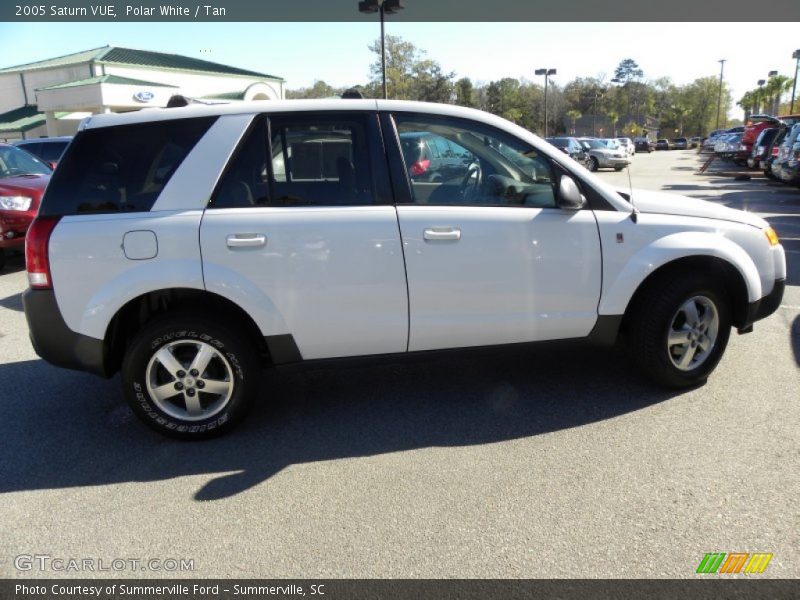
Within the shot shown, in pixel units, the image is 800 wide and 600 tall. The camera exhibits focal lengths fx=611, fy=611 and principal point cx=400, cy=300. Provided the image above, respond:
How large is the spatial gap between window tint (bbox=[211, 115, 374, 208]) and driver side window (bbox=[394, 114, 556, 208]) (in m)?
0.30

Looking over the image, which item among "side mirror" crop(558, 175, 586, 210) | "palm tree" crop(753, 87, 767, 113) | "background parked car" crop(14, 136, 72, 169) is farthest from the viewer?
"palm tree" crop(753, 87, 767, 113)

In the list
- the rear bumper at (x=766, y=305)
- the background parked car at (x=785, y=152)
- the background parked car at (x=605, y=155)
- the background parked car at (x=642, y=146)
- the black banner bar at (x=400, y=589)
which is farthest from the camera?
the background parked car at (x=642, y=146)

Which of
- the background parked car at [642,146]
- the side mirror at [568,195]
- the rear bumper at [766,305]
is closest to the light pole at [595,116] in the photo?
the background parked car at [642,146]

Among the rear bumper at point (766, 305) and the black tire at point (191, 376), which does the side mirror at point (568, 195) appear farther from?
the black tire at point (191, 376)

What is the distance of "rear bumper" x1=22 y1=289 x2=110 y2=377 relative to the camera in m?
3.48

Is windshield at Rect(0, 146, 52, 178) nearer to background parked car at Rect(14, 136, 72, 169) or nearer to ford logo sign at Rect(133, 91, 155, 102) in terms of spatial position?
background parked car at Rect(14, 136, 72, 169)

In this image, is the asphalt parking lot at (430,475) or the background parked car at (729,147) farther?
the background parked car at (729,147)

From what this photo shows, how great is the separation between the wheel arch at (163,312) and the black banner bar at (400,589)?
4.82 feet

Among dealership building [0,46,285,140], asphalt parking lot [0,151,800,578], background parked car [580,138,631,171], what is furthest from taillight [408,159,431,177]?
dealership building [0,46,285,140]

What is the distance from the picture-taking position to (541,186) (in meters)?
3.82

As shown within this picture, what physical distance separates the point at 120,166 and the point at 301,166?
104 cm

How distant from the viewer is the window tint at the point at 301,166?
11.6 feet

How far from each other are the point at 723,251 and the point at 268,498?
3.16m

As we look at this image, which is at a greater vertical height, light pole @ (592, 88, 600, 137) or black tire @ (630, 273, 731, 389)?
light pole @ (592, 88, 600, 137)
